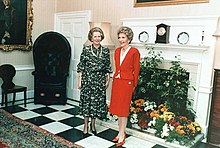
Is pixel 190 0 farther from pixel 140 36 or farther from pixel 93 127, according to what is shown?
pixel 93 127

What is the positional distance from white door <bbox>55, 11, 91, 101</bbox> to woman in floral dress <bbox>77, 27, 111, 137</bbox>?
1.79m

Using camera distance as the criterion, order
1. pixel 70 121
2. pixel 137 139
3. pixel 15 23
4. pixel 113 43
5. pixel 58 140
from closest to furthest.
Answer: pixel 58 140
pixel 137 139
pixel 70 121
pixel 113 43
pixel 15 23

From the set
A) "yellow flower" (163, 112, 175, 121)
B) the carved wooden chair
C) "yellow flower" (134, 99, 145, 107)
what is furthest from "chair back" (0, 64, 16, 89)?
"yellow flower" (163, 112, 175, 121)

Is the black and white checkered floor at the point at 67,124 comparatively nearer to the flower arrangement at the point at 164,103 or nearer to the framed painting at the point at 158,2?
the flower arrangement at the point at 164,103

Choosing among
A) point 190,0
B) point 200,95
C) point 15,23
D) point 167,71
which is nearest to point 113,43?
point 167,71

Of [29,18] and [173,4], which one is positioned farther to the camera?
[29,18]

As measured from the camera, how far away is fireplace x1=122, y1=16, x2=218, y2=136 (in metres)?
3.31

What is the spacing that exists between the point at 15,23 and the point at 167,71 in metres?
3.21

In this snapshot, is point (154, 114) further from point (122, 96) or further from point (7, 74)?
point (7, 74)

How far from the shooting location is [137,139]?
3.34 metres

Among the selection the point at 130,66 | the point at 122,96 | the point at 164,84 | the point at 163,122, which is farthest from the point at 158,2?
the point at 163,122

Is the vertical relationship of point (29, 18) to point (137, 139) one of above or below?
above

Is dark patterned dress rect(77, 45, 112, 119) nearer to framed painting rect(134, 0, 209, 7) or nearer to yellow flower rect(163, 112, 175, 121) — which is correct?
yellow flower rect(163, 112, 175, 121)

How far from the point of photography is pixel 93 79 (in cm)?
327
